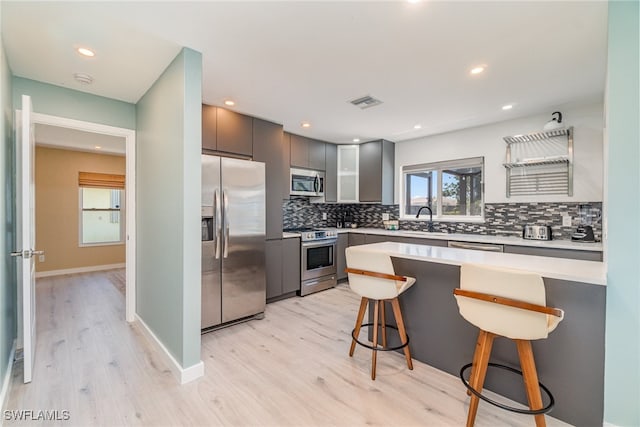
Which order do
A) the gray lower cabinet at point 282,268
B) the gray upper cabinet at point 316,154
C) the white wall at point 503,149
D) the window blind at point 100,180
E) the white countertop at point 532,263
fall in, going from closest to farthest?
1. the white countertop at point 532,263
2. the white wall at point 503,149
3. the gray lower cabinet at point 282,268
4. the gray upper cabinet at point 316,154
5. the window blind at point 100,180

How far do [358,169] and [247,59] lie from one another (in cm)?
308

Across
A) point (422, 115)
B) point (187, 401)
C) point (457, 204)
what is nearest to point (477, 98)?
point (422, 115)

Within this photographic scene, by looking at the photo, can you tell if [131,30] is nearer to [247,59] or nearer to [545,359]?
[247,59]

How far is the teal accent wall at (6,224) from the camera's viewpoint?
1919 mm

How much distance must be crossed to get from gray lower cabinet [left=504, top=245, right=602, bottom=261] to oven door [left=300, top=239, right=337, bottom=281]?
2386 millimetres

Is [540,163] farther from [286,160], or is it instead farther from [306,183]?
[286,160]

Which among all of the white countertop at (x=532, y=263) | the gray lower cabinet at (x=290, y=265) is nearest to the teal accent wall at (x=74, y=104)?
the gray lower cabinet at (x=290, y=265)

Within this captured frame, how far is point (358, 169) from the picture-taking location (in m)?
4.98

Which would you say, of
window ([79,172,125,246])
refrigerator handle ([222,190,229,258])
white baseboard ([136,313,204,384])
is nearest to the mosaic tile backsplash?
refrigerator handle ([222,190,229,258])

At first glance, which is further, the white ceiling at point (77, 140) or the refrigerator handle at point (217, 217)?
the white ceiling at point (77, 140)

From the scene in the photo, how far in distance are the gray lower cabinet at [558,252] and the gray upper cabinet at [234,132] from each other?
331cm

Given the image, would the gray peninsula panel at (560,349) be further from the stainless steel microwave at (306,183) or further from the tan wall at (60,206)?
the tan wall at (60,206)

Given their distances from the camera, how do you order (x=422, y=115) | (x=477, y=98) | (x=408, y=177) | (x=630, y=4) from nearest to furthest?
(x=630, y=4), (x=477, y=98), (x=422, y=115), (x=408, y=177)

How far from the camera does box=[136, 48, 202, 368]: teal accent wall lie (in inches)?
81.4
